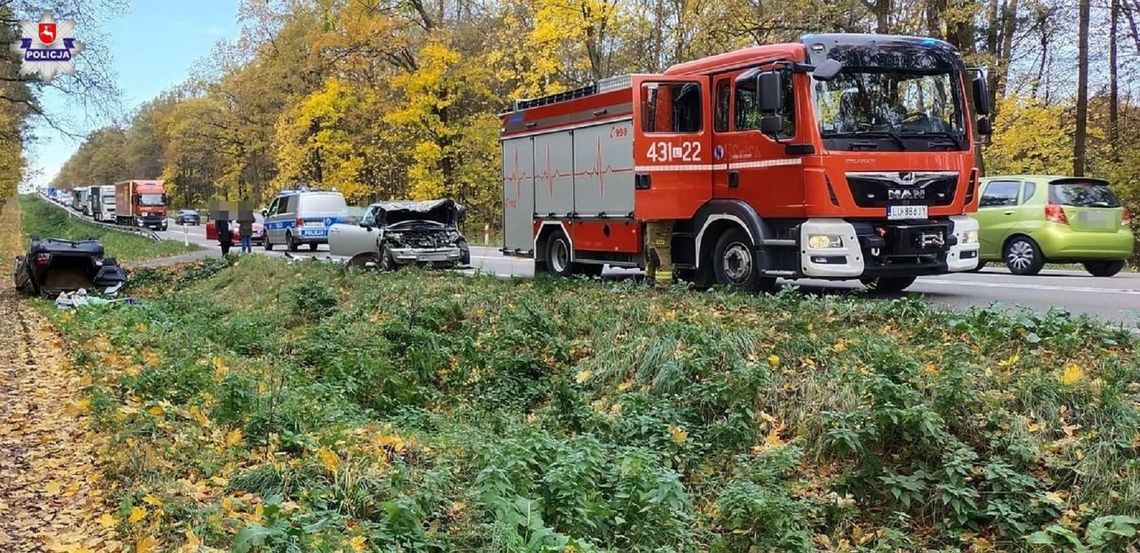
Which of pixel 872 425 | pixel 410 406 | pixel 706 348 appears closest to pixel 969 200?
pixel 706 348

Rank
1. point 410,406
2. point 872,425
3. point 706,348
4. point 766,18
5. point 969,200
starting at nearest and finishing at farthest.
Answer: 1. point 872,425
2. point 706,348
3. point 410,406
4. point 969,200
5. point 766,18

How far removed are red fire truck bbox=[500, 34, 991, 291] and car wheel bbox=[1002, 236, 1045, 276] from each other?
164 inches

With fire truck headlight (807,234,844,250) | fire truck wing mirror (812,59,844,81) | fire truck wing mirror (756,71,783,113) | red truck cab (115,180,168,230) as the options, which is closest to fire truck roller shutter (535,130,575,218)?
fire truck wing mirror (756,71,783,113)

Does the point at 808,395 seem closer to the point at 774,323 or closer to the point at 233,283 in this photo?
the point at 774,323

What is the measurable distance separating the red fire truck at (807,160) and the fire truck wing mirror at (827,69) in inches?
0.6

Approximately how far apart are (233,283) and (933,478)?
15.6 metres

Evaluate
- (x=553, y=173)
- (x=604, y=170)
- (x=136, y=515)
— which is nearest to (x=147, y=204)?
(x=553, y=173)

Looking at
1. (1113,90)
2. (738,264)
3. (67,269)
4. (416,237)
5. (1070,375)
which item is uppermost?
(1113,90)

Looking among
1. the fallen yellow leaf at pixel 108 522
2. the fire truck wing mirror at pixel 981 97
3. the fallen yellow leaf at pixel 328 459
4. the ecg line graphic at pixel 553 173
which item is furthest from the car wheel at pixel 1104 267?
the fallen yellow leaf at pixel 108 522

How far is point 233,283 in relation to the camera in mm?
18141

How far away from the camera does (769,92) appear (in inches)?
376

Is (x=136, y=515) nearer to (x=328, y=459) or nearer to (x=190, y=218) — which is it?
(x=328, y=459)

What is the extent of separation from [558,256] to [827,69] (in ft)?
19.7

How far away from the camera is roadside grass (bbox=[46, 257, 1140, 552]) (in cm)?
510
